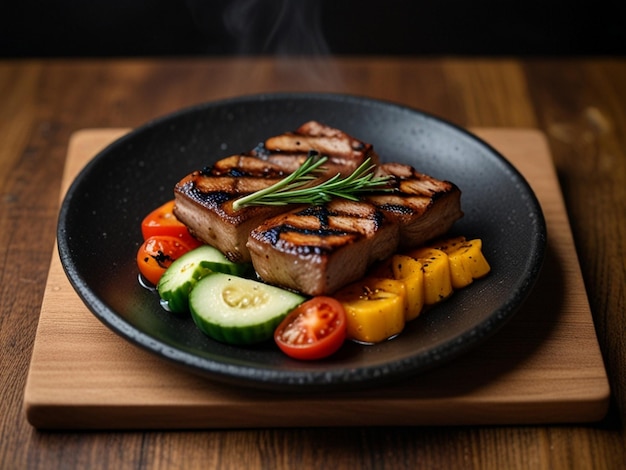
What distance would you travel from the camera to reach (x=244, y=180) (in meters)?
3.80

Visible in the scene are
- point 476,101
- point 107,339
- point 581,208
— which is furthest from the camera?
point 476,101

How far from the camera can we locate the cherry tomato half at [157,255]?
371cm

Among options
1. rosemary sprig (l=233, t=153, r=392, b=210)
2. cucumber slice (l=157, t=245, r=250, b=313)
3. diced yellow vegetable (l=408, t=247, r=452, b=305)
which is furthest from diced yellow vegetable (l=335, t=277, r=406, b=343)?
cucumber slice (l=157, t=245, r=250, b=313)

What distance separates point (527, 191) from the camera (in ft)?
13.1

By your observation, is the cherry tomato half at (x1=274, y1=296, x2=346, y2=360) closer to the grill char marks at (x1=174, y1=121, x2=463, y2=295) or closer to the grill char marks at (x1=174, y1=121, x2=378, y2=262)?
the grill char marks at (x1=174, y1=121, x2=463, y2=295)

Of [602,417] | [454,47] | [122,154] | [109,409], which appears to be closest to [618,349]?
[602,417]

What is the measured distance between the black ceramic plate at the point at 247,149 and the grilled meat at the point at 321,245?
31 centimetres

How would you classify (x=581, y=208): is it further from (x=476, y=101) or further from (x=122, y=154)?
(x=122, y=154)

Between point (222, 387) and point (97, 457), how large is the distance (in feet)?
1.78

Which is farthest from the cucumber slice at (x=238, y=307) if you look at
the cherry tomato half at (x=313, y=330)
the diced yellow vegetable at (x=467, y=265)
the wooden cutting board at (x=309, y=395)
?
the diced yellow vegetable at (x=467, y=265)

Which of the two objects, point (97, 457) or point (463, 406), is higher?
point (463, 406)

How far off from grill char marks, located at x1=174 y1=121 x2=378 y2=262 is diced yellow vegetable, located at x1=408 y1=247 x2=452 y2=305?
2.13 feet

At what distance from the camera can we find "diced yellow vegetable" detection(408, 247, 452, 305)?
3525mm

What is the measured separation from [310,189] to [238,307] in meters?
0.65
